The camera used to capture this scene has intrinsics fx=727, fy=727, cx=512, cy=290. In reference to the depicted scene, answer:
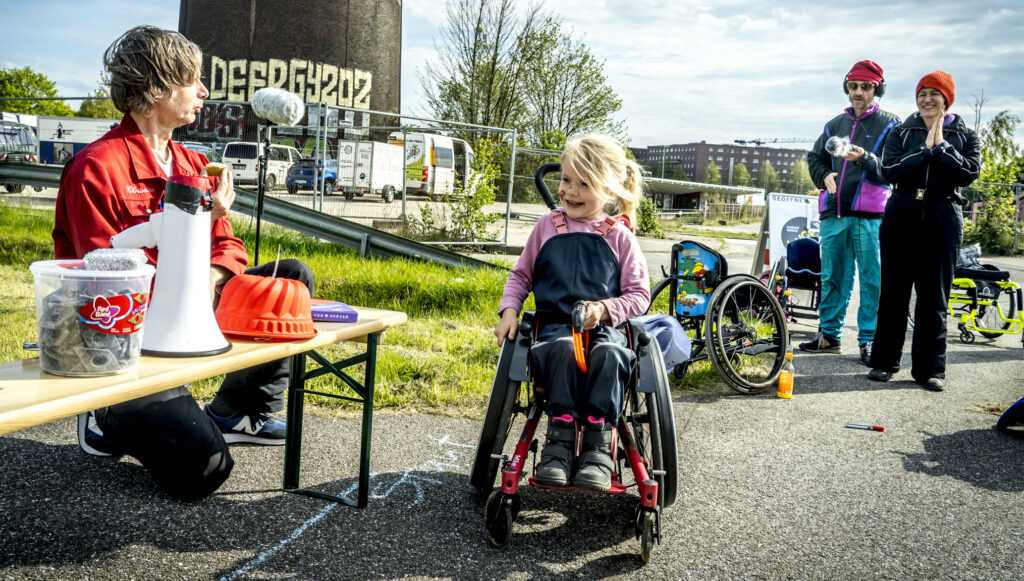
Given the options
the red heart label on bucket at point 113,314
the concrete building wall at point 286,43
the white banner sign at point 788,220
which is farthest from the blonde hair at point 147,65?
the concrete building wall at point 286,43

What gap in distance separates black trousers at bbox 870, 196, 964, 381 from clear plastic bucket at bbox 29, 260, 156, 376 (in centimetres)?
552

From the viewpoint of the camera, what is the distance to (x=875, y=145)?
6371 millimetres

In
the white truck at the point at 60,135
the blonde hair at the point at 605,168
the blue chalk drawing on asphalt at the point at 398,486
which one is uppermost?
the white truck at the point at 60,135

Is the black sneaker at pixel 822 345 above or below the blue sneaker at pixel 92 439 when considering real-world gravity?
above

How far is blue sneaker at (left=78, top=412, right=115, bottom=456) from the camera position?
10.8ft

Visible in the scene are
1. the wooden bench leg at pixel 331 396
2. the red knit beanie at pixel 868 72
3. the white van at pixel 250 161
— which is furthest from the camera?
the white van at pixel 250 161

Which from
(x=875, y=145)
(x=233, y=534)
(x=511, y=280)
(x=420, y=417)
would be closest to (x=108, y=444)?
(x=233, y=534)

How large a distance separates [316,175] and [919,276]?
27.7ft

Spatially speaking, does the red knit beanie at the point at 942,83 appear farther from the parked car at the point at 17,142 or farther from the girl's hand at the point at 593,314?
the parked car at the point at 17,142

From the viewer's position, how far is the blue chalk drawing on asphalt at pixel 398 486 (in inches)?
97.5

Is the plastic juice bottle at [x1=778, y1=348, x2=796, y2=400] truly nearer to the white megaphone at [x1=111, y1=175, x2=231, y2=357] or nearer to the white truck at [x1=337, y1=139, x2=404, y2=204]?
the white megaphone at [x1=111, y1=175, x2=231, y2=357]

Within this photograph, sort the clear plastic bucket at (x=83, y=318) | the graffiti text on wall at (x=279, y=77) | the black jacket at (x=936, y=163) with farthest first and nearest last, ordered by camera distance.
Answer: the graffiti text on wall at (x=279, y=77)
the black jacket at (x=936, y=163)
the clear plastic bucket at (x=83, y=318)

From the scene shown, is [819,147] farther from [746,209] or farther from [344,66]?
[746,209]

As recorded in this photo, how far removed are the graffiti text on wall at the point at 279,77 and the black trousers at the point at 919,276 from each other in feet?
89.4
